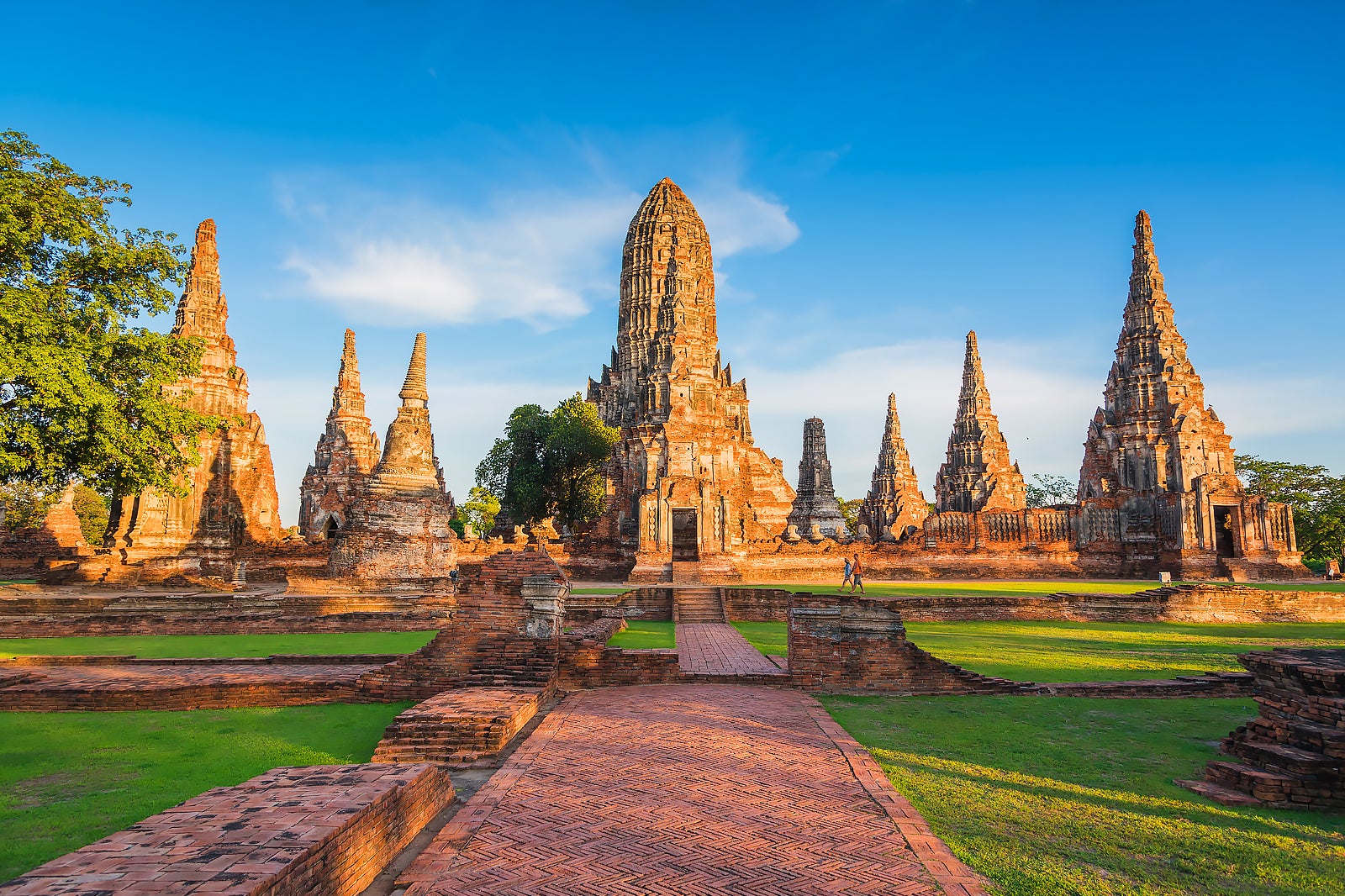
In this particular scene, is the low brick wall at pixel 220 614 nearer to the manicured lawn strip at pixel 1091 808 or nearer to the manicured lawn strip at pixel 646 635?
the manicured lawn strip at pixel 646 635

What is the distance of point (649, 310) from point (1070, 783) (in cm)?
4764

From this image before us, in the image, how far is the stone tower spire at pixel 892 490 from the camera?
160 feet

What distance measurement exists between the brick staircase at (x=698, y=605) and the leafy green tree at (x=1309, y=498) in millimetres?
34797

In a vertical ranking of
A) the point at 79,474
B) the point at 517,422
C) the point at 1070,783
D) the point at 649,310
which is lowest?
the point at 1070,783

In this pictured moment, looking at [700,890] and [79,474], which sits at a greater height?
[79,474]

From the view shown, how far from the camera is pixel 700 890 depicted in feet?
14.2

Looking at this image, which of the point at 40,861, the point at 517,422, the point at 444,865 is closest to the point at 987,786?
the point at 444,865

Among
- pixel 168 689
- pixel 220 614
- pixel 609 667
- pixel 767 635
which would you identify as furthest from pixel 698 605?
pixel 168 689

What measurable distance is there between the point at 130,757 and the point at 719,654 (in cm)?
870

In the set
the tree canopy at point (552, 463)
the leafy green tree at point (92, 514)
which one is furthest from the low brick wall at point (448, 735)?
the leafy green tree at point (92, 514)

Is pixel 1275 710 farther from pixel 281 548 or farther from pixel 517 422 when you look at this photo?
pixel 517 422

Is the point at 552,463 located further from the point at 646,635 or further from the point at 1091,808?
the point at 1091,808

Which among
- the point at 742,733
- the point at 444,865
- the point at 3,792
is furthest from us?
the point at 742,733

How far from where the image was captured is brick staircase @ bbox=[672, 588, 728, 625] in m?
21.1
